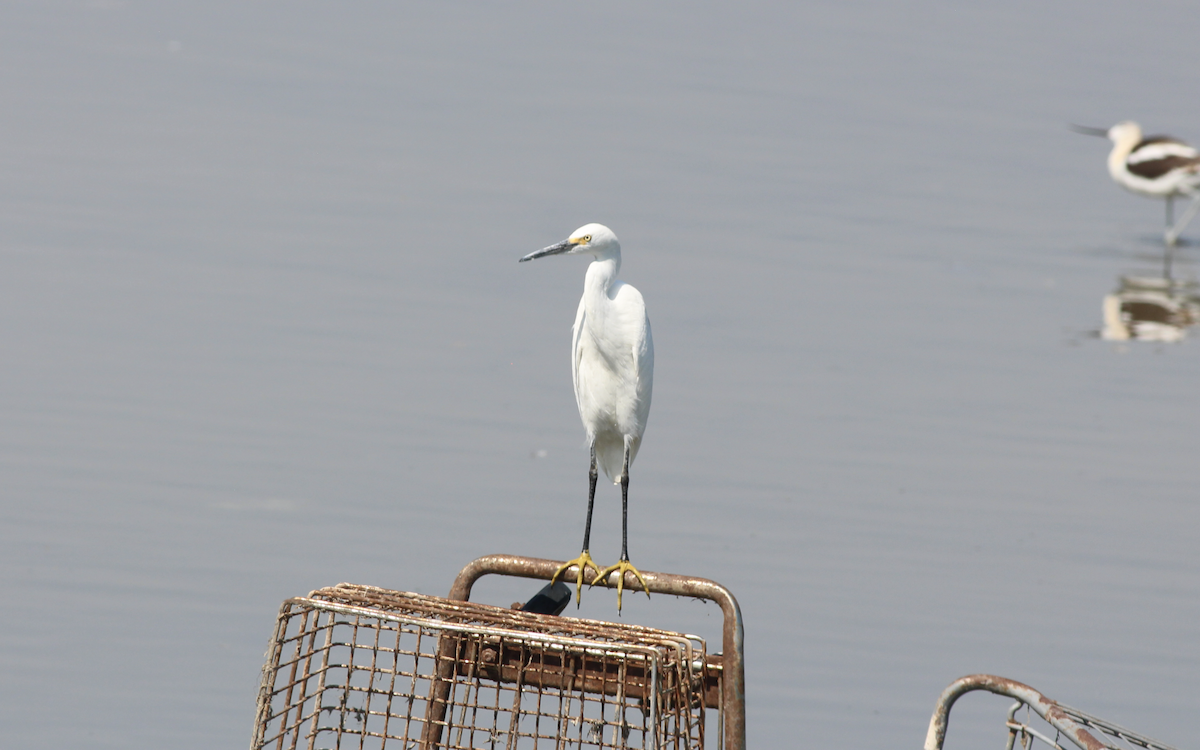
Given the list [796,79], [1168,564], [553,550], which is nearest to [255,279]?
[553,550]

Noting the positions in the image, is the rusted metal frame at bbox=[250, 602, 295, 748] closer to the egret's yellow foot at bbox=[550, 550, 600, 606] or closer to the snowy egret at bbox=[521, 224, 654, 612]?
the egret's yellow foot at bbox=[550, 550, 600, 606]

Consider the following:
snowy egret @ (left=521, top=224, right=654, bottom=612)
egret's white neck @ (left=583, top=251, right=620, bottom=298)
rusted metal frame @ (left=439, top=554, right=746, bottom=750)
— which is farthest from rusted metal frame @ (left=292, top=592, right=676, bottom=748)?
egret's white neck @ (left=583, top=251, right=620, bottom=298)

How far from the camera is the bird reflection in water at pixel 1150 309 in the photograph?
9750 millimetres

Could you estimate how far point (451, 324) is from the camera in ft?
28.2

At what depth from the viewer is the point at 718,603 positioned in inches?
118

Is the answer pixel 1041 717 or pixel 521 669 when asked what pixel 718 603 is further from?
pixel 1041 717

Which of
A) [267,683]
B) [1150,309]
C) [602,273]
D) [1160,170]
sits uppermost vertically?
[1160,170]

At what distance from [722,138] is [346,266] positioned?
16.2 ft

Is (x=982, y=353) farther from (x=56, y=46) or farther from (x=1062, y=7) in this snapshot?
(x=1062, y=7)

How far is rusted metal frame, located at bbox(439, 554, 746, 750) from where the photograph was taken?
9.49 feet

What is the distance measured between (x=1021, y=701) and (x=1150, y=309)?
814cm

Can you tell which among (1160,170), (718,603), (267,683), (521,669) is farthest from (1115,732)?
(1160,170)

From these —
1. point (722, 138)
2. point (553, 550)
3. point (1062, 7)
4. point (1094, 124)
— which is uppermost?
point (1062, 7)

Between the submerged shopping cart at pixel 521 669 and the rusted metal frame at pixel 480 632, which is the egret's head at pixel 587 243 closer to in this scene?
the submerged shopping cart at pixel 521 669
